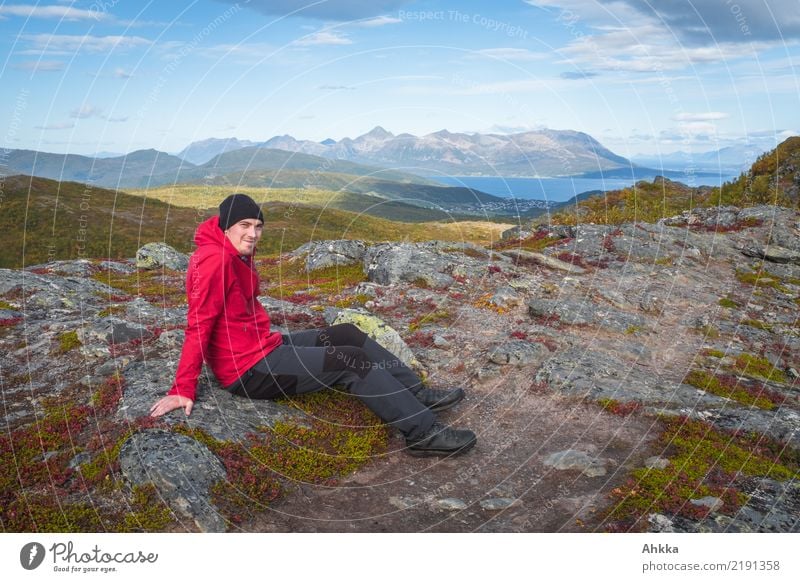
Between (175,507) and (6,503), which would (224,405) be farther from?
(6,503)

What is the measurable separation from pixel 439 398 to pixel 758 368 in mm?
9465

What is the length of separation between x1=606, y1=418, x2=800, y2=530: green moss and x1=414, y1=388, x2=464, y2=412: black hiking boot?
3696 millimetres

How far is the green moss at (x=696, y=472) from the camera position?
302 inches

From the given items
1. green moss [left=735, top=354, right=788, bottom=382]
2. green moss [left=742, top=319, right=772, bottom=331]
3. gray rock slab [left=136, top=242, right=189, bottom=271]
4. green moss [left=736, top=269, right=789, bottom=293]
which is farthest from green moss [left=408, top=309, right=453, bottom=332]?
gray rock slab [left=136, top=242, right=189, bottom=271]

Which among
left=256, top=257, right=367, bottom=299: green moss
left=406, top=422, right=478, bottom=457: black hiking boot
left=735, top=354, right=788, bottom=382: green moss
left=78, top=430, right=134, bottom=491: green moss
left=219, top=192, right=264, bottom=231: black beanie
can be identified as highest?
left=219, top=192, right=264, bottom=231: black beanie

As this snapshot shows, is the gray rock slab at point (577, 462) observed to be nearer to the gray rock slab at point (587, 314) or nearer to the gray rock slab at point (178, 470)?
the gray rock slab at point (178, 470)

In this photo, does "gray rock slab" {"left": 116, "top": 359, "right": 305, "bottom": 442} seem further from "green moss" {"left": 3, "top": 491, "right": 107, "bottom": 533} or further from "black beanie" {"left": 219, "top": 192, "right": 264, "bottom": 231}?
"black beanie" {"left": 219, "top": 192, "right": 264, "bottom": 231}

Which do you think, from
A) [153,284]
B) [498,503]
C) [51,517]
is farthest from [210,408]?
[153,284]

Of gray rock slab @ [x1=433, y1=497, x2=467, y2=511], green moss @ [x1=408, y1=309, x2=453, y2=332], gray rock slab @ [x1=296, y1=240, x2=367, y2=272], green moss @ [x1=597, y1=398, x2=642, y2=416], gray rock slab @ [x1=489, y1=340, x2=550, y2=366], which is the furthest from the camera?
gray rock slab @ [x1=296, y1=240, x2=367, y2=272]

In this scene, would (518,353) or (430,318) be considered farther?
(430,318)

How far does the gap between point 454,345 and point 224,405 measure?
704cm

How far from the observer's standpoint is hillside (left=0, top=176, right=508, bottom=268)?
94.2 metres

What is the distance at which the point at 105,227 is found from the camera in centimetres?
11775

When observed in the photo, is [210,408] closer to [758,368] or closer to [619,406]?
[619,406]
